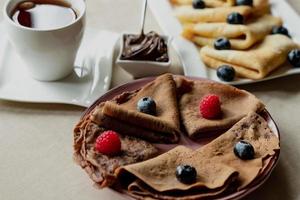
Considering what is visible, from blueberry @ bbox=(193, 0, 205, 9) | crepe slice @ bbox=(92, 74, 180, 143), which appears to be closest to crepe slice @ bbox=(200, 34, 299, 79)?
blueberry @ bbox=(193, 0, 205, 9)

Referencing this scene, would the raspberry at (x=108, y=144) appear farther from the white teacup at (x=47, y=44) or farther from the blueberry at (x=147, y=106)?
the white teacup at (x=47, y=44)

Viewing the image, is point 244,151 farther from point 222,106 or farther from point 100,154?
point 100,154

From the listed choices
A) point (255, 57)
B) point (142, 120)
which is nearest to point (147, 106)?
point (142, 120)

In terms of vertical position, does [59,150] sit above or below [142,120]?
below

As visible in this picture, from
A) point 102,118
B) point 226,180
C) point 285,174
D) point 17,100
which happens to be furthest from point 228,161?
point 17,100

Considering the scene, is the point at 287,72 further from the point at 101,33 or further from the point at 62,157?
the point at 62,157

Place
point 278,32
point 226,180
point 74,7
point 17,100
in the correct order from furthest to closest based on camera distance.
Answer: point 278,32 → point 74,7 → point 17,100 → point 226,180
